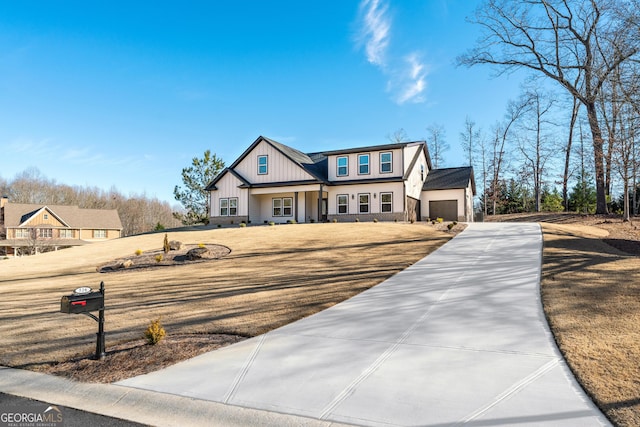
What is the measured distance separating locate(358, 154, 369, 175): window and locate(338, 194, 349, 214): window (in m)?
2.15

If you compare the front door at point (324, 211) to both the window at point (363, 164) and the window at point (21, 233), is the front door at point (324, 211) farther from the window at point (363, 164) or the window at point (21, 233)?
the window at point (21, 233)

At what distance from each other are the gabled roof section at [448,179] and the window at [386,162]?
478cm

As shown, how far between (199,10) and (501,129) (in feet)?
124

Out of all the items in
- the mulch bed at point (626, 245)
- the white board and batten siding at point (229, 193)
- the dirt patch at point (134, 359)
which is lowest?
the dirt patch at point (134, 359)

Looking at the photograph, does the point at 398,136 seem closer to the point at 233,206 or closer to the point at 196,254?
the point at 233,206

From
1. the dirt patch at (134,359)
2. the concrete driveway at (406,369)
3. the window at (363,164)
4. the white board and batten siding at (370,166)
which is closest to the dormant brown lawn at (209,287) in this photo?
the dirt patch at (134,359)

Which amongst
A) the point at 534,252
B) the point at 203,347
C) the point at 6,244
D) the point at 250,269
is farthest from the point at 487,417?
the point at 6,244

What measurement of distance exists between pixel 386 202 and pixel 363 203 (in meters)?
1.77

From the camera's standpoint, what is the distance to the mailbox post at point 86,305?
458 cm

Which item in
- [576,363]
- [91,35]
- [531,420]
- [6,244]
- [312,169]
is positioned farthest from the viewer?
[6,244]

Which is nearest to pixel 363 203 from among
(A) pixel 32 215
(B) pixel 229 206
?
(B) pixel 229 206

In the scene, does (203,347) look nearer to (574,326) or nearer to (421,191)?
(574,326)

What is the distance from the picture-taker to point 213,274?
1123 cm
